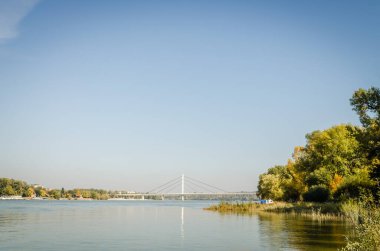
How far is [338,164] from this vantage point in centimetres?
6519

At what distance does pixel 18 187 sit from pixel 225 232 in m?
181

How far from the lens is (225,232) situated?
3481cm

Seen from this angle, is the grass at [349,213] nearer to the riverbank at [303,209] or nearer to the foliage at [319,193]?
the riverbank at [303,209]

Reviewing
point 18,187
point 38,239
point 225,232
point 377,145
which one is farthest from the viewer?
point 18,187

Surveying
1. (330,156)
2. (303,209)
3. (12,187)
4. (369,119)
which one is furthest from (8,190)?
(369,119)

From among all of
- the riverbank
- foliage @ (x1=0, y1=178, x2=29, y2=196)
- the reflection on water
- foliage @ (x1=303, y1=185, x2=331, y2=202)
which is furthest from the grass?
foliage @ (x1=0, y1=178, x2=29, y2=196)

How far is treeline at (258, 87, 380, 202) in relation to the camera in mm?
39812

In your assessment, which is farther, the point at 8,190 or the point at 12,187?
the point at 12,187

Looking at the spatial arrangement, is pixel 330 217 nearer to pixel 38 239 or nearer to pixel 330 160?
pixel 330 160

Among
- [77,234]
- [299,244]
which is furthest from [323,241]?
[77,234]

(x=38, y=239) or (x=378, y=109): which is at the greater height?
(x=378, y=109)

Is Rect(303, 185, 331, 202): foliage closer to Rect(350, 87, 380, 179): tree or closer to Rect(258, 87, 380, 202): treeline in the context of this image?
Rect(258, 87, 380, 202): treeline

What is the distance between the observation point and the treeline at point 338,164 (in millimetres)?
39812

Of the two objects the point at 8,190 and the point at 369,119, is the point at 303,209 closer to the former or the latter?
the point at 369,119
